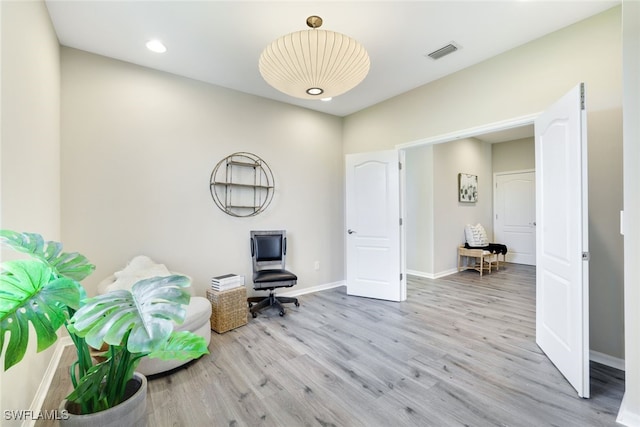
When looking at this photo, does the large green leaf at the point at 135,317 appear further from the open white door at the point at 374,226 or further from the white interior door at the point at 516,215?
the white interior door at the point at 516,215

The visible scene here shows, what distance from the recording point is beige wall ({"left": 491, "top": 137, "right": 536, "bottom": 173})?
20.5 feet

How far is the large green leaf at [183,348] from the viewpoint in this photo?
37.6 inches

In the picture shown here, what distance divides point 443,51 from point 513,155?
493 cm

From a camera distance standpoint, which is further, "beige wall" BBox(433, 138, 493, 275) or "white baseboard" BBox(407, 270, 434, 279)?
"beige wall" BBox(433, 138, 493, 275)

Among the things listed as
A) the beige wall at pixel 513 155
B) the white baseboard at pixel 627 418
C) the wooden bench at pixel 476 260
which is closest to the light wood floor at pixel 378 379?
the white baseboard at pixel 627 418

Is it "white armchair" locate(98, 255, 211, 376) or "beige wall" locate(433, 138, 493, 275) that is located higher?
"beige wall" locate(433, 138, 493, 275)

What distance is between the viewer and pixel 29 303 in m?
0.91

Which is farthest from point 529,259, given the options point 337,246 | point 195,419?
point 195,419

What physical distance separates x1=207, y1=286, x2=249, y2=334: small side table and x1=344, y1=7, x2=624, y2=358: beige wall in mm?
3069

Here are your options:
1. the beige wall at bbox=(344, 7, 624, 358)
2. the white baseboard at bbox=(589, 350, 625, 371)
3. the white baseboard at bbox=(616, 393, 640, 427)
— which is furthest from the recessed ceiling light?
the white baseboard at bbox=(589, 350, 625, 371)

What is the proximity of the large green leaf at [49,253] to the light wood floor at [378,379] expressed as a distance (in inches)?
41.1

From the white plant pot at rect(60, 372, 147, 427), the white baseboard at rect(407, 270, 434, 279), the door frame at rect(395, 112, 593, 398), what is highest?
the door frame at rect(395, 112, 593, 398)

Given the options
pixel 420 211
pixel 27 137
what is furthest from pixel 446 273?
pixel 27 137

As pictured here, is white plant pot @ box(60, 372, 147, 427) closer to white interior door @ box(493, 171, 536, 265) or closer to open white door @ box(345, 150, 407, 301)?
open white door @ box(345, 150, 407, 301)
